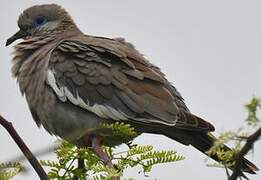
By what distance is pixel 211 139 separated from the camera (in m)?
4.95

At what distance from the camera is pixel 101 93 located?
206 inches

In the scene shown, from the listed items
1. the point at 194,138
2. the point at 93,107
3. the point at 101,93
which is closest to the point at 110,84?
the point at 101,93

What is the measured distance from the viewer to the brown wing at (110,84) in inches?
202

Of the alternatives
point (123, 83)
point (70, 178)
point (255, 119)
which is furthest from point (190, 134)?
point (255, 119)

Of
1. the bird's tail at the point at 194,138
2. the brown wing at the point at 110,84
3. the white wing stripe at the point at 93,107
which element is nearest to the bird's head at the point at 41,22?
the brown wing at the point at 110,84

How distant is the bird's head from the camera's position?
6.71 meters

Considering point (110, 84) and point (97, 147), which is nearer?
point (97, 147)

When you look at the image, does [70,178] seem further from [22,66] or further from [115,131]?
[22,66]

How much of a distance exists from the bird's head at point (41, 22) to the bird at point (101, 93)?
3.67ft

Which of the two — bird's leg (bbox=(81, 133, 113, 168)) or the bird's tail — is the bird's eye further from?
bird's leg (bbox=(81, 133, 113, 168))

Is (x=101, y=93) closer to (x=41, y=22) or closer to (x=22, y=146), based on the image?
(x=41, y=22)

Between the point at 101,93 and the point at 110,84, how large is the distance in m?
0.11

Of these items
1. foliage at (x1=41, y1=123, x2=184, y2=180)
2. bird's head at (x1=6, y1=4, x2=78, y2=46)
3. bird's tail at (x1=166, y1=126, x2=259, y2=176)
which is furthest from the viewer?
bird's head at (x1=6, y1=4, x2=78, y2=46)

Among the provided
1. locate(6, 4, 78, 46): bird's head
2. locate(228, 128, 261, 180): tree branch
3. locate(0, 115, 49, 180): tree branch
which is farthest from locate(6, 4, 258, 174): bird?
locate(228, 128, 261, 180): tree branch
